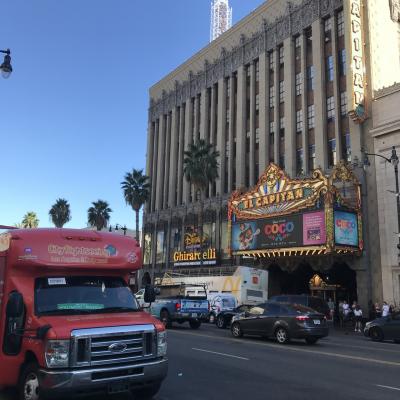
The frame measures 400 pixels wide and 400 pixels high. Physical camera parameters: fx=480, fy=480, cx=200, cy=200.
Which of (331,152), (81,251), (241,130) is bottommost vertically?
(81,251)

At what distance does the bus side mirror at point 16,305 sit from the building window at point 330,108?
34.2m

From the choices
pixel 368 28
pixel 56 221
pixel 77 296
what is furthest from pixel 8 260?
pixel 56 221

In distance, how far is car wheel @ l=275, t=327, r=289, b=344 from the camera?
59.0 feet

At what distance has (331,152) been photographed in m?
37.8

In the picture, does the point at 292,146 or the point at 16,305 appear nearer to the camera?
the point at 16,305

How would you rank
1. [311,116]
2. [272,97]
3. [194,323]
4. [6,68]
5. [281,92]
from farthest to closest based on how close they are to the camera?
[272,97] → [281,92] → [311,116] → [194,323] → [6,68]

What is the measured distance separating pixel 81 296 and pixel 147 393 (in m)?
2.00

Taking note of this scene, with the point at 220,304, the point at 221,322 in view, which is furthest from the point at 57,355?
the point at 220,304

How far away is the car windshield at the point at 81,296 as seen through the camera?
25.0 ft

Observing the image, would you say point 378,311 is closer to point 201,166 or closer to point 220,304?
point 220,304

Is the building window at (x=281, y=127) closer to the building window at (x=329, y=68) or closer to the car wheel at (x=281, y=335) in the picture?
the building window at (x=329, y=68)

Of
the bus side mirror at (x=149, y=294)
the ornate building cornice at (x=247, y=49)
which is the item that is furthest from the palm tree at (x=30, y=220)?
the bus side mirror at (x=149, y=294)

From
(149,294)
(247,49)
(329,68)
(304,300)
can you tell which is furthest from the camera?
(247,49)

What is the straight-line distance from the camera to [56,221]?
73.9 m
